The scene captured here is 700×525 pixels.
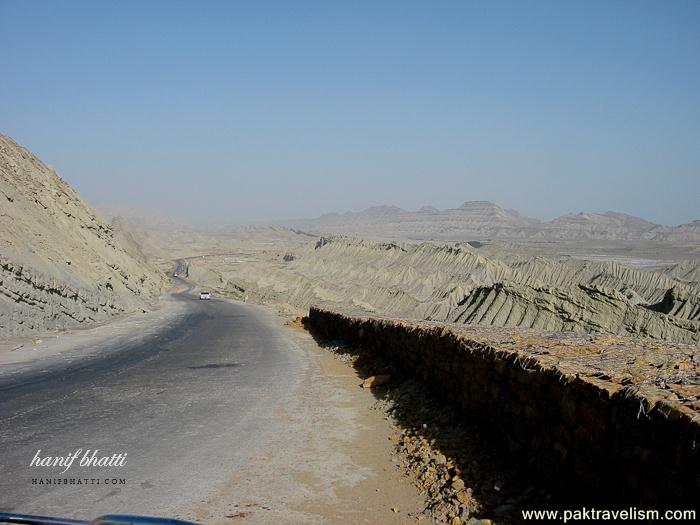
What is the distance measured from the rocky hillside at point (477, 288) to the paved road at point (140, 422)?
379 inches

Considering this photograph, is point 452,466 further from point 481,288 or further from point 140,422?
point 481,288

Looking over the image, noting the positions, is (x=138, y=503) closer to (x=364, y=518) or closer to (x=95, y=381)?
(x=364, y=518)

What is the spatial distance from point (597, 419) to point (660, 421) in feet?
2.45

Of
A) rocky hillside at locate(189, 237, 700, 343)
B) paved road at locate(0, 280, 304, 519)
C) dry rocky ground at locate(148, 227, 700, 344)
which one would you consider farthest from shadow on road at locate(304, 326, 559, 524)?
rocky hillside at locate(189, 237, 700, 343)

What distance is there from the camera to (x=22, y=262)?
23.2m

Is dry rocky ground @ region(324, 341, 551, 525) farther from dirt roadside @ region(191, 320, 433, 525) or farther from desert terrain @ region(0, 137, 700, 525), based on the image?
dirt roadside @ region(191, 320, 433, 525)

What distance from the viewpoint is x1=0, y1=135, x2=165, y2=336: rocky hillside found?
72.5 feet

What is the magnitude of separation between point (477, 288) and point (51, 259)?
21068 millimetres

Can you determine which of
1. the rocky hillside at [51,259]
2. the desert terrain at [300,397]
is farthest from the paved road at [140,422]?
the rocky hillside at [51,259]

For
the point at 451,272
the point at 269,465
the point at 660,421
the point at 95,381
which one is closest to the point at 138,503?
the point at 269,465

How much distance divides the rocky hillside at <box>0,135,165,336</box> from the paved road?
663cm

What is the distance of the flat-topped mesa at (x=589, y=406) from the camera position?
4238 mm

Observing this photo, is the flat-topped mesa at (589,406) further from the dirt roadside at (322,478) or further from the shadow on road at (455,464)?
the dirt roadside at (322,478)

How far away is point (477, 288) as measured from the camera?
31969 mm
